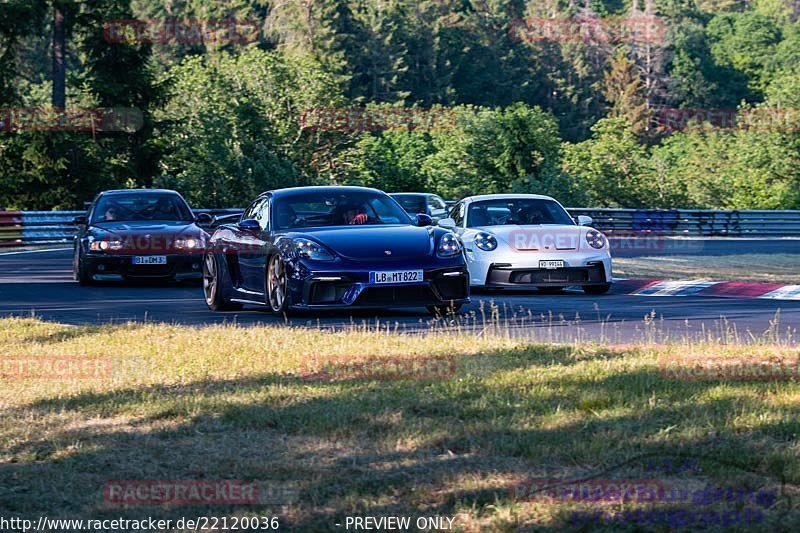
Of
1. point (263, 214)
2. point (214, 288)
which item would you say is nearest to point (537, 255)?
point (263, 214)

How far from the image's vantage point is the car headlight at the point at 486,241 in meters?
16.8

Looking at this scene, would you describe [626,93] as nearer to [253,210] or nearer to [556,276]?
[556,276]

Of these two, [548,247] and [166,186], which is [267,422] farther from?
[166,186]

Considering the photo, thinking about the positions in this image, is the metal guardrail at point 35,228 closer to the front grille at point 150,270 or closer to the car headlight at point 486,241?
the front grille at point 150,270

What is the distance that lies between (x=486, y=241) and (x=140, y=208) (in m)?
5.94

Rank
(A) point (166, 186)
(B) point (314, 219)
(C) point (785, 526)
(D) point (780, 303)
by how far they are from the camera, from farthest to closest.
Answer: (A) point (166, 186)
(D) point (780, 303)
(B) point (314, 219)
(C) point (785, 526)

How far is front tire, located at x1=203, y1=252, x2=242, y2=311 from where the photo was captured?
48.5 feet

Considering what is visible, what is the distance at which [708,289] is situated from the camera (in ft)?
58.1

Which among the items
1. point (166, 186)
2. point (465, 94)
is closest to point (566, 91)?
point (465, 94)

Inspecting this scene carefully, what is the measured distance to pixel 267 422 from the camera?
22.8 ft

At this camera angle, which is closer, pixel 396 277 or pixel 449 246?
pixel 396 277

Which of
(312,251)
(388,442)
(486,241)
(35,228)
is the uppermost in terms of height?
(312,251)

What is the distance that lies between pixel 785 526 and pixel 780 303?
436 inches

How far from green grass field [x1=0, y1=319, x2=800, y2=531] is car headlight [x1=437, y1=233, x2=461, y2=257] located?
3.53 metres
